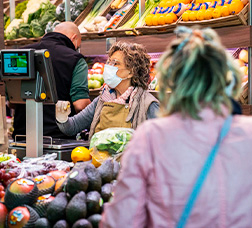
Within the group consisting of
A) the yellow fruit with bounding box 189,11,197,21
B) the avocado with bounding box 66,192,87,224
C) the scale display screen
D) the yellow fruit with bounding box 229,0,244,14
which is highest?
the yellow fruit with bounding box 229,0,244,14

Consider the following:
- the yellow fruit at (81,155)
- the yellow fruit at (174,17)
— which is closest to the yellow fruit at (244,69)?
the yellow fruit at (174,17)

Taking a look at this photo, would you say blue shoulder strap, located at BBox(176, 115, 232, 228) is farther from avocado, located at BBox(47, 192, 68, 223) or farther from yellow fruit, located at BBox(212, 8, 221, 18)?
yellow fruit, located at BBox(212, 8, 221, 18)

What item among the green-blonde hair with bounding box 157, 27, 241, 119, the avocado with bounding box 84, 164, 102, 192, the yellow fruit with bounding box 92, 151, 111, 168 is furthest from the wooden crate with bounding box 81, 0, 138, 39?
the green-blonde hair with bounding box 157, 27, 241, 119

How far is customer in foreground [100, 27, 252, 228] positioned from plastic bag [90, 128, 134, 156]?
1314 mm

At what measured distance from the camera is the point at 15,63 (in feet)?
10.0

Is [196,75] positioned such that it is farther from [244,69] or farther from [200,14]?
[244,69]

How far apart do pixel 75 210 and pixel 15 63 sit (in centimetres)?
143

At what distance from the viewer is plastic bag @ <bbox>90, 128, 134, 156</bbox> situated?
9.07 ft

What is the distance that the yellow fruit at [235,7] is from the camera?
4.36 meters

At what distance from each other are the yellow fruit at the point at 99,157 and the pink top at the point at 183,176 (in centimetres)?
129

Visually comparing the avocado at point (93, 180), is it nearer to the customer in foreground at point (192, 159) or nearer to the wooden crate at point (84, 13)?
the customer in foreground at point (192, 159)

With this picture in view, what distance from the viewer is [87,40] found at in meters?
5.93


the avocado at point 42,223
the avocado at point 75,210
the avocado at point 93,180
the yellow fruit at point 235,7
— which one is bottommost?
the avocado at point 42,223

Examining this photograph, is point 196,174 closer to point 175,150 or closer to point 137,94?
point 175,150
